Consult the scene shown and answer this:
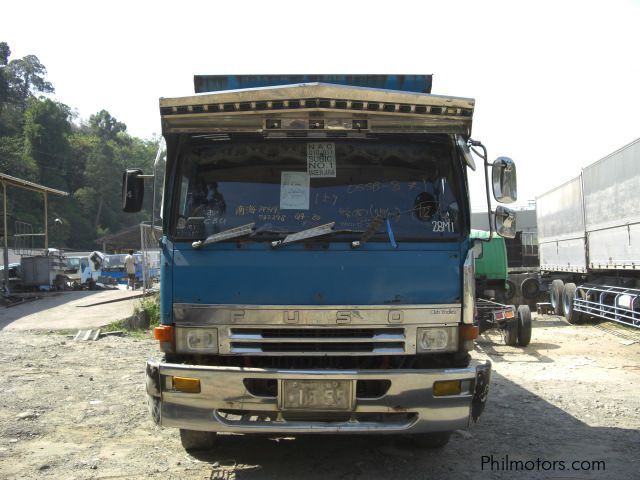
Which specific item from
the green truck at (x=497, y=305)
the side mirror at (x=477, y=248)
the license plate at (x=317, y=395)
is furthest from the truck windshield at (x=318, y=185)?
the green truck at (x=497, y=305)

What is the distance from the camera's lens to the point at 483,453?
4688mm

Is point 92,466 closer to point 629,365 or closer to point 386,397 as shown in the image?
point 386,397

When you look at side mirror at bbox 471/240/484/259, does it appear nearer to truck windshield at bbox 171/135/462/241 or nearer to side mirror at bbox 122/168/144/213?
truck windshield at bbox 171/135/462/241

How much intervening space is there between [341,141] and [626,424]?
4.03 metres

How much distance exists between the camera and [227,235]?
12.8 feet

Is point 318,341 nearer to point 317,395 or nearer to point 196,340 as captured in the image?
point 317,395

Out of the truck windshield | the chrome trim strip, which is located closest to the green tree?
the truck windshield

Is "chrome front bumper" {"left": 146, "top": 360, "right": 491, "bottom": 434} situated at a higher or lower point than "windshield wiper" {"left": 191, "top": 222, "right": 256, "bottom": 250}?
lower

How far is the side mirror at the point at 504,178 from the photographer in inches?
171

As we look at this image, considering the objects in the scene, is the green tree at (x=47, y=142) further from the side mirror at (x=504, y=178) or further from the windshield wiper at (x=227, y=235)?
the side mirror at (x=504, y=178)

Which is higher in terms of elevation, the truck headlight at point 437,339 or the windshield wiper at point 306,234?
the windshield wiper at point 306,234

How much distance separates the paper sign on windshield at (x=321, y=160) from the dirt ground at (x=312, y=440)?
5.84 feet

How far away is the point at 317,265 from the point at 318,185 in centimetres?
63

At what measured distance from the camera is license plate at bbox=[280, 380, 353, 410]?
3596 millimetres
